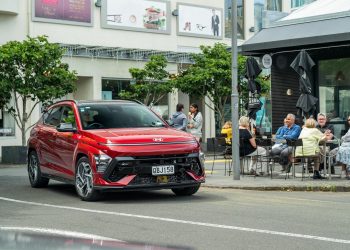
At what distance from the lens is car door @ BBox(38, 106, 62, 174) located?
1241 centimetres

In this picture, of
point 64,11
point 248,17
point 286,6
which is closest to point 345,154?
point 64,11

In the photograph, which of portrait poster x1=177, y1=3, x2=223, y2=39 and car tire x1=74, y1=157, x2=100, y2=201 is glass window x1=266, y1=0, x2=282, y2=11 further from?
car tire x1=74, y1=157, x2=100, y2=201

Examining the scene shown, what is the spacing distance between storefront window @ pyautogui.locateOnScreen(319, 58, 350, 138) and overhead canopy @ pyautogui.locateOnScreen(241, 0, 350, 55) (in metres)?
1.51

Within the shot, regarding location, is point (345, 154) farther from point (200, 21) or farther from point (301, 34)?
point (200, 21)

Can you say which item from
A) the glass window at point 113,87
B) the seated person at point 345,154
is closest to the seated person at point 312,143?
the seated person at point 345,154

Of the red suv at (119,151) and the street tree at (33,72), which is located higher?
the street tree at (33,72)

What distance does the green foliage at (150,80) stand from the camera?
29.6 m

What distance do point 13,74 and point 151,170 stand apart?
45.5 ft

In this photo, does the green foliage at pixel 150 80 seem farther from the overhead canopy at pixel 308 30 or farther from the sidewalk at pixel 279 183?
the sidewalk at pixel 279 183

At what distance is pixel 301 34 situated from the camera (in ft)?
60.0

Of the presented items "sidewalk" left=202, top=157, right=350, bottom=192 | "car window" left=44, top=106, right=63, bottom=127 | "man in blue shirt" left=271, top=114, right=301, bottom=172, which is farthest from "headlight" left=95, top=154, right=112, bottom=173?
"man in blue shirt" left=271, top=114, right=301, bottom=172

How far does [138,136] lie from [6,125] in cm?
1969

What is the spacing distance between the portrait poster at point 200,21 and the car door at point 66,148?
942 inches

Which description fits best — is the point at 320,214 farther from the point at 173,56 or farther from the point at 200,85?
the point at 173,56
